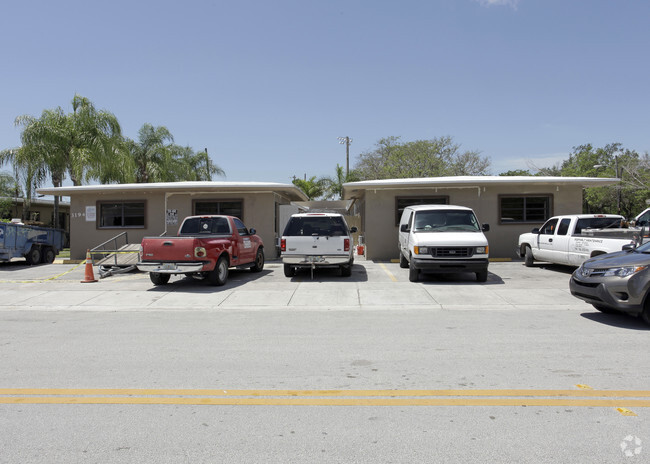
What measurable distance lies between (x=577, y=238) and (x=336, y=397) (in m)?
10.7

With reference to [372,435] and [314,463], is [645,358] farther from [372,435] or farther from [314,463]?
[314,463]

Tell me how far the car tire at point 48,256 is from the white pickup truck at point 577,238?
18.4 meters

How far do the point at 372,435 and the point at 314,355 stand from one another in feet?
7.58

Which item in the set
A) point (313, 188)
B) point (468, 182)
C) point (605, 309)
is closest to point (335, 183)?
point (313, 188)

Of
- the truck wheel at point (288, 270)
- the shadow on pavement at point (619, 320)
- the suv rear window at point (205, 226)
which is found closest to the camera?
the shadow on pavement at point (619, 320)

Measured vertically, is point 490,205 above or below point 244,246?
above

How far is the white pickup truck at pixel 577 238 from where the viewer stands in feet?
37.9

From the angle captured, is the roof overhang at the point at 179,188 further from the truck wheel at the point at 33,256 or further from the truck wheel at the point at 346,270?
the truck wheel at the point at 346,270

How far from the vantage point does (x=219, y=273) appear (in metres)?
12.1

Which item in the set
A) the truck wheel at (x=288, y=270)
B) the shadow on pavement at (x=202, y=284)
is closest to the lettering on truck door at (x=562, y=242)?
the truck wheel at (x=288, y=270)

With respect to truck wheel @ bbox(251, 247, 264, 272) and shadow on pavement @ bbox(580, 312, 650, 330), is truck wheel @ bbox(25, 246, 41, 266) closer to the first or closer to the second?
truck wheel @ bbox(251, 247, 264, 272)

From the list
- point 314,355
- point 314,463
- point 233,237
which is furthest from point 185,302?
point 314,463

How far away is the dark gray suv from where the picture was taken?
7.01 m

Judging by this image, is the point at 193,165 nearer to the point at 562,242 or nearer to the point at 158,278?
the point at 158,278
